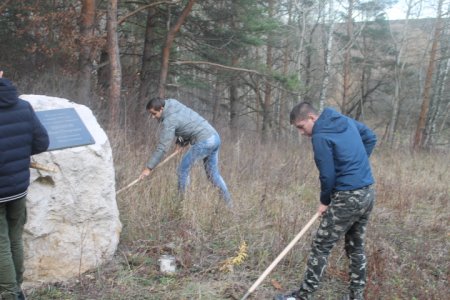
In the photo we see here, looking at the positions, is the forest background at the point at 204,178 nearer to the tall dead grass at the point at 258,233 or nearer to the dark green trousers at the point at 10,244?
the tall dead grass at the point at 258,233

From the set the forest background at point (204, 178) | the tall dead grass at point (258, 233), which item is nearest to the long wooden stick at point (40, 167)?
the forest background at point (204, 178)

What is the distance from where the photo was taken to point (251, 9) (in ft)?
40.1

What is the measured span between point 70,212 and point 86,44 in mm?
6714

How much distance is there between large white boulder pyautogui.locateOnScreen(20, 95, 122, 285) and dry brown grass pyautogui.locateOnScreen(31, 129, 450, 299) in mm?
178

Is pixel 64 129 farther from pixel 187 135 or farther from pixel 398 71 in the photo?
pixel 398 71

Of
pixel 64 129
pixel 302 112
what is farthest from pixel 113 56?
pixel 302 112

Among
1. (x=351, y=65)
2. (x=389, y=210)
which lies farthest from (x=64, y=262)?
(x=351, y=65)

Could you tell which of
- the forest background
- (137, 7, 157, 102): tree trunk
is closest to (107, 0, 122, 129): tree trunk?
the forest background

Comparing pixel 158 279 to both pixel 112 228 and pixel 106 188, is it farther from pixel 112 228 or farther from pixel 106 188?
pixel 106 188

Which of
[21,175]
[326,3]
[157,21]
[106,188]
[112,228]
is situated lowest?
[112,228]

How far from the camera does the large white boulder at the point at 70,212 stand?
3.67m

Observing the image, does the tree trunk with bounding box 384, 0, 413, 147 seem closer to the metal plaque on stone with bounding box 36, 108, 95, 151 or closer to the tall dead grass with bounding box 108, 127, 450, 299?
the tall dead grass with bounding box 108, 127, 450, 299

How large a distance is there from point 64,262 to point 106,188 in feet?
2.40

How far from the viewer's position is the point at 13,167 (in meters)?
2.87
